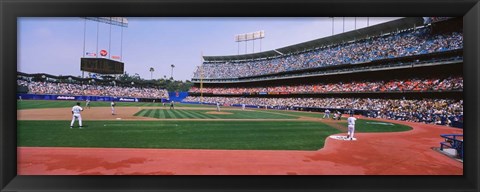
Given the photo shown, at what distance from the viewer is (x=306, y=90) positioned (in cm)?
3553

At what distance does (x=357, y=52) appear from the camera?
3011cm

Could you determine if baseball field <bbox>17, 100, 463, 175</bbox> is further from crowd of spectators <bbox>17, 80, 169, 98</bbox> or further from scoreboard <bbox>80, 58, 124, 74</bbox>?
crowd of spectators <bbox>17, 80, 169, 98</bbox>

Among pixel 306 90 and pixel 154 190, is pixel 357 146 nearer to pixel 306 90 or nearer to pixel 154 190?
pixel 154 190

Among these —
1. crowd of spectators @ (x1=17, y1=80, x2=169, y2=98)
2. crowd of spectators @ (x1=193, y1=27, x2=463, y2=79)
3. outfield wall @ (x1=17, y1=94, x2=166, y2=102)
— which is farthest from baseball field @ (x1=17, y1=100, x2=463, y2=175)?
crowd of spectators @ (x1=17, y1=80, x2=169, y2=98)

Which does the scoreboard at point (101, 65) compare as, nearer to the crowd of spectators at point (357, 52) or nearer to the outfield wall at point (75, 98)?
the outfield wall at point (75, 98)

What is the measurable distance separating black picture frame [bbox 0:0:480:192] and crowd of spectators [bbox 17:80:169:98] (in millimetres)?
36813

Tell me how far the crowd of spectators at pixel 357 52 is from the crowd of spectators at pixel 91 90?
14.9 m

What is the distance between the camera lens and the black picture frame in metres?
3.28
